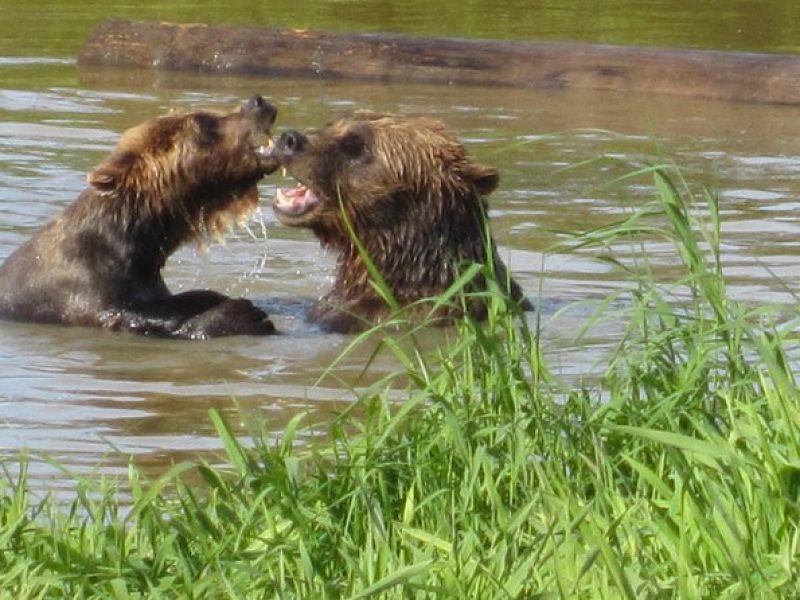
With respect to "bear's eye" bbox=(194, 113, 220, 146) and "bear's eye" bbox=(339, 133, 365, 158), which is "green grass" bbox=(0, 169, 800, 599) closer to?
"bear's eye" bbox=(339, 133, 365, 158)

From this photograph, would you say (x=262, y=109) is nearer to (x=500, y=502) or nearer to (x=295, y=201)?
(x=295, y=201)

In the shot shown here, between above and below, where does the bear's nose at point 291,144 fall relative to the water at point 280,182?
above

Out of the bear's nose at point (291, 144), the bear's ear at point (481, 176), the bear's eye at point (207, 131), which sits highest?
the bear's nose at point (291, 144)

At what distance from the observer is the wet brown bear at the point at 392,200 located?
8.44m

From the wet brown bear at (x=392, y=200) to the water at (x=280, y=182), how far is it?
33 centimetres

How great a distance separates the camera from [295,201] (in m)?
8.45

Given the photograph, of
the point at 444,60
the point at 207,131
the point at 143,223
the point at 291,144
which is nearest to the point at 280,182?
the point at 207,131

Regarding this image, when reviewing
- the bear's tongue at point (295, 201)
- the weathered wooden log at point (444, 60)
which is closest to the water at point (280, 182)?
the weathered wooden log at point (444, 60)

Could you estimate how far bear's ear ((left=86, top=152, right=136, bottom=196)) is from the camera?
8.70 metres

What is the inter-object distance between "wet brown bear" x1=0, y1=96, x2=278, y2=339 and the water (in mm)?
167

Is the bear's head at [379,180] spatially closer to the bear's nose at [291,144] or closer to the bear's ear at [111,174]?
the bear's nose at [291,144]

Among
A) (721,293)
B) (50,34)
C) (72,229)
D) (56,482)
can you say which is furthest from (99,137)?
(721,293)

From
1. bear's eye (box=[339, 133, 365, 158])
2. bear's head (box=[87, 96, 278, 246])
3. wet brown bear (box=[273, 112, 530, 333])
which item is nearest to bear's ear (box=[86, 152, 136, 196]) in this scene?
bear's head (box=[87, 96, 278, 246])

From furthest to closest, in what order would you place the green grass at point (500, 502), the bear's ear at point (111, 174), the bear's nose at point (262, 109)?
the bear's nose at point (262, 109)
the bear's ear at point (111, 174)
the green grass at point (500, 502)
